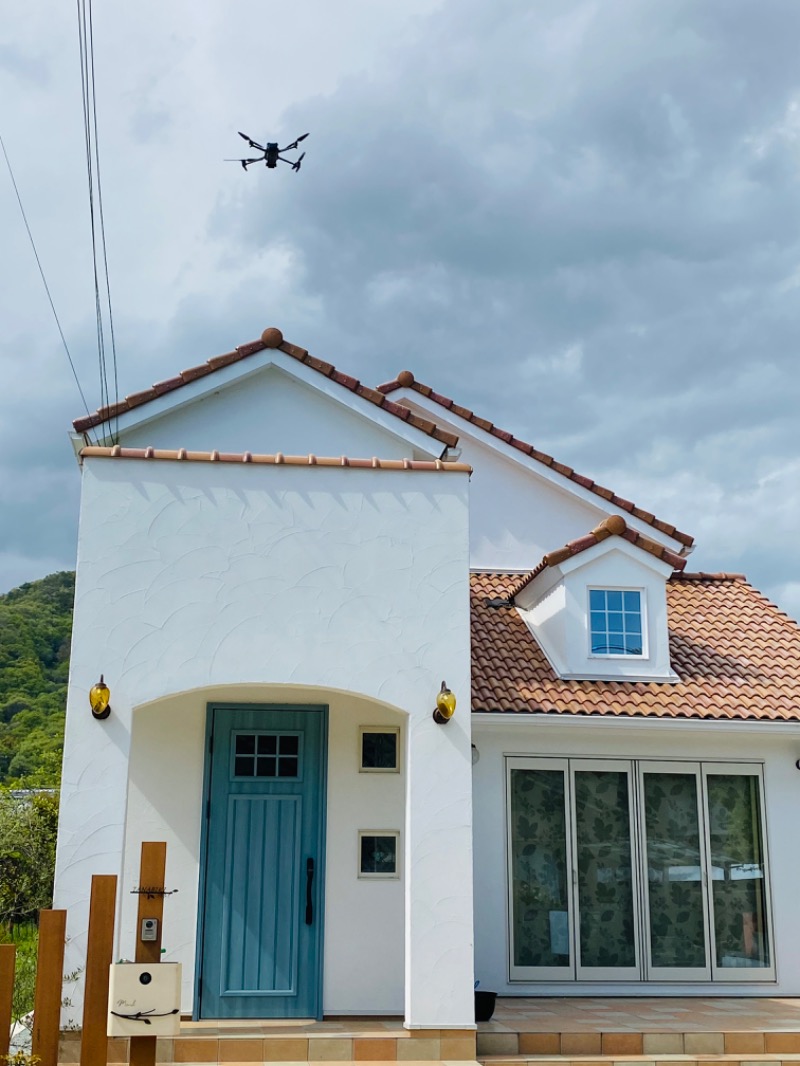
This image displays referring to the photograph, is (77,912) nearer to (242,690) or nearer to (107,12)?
(242,690)

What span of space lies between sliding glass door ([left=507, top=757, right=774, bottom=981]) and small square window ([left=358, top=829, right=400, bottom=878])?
1982mm

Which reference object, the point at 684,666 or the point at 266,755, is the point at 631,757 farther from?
the point at 266,755

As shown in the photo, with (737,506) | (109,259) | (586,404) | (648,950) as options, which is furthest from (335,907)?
(737,506)

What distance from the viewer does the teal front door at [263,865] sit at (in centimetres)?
1112

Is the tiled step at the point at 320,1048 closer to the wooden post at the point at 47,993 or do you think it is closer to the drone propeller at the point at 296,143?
the wooden post at the point at 47,993

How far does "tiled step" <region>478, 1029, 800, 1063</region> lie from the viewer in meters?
10.3

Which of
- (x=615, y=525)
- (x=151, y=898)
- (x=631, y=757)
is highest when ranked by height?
(x=615, y=525)

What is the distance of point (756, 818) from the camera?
13641 mm

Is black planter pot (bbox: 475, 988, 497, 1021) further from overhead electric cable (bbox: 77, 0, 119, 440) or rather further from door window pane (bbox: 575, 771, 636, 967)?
overhead electric cable (bbox: 77, 0, 119, 440)

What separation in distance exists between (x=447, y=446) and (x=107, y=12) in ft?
20.2

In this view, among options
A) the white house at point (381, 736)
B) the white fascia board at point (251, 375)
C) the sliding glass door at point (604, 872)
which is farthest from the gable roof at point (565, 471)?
the sliding glass door at point (604, 872)

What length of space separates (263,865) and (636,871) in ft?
16.1

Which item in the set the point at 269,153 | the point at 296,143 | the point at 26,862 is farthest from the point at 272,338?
the point at 26,862

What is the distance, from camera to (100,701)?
9930 millimetres
